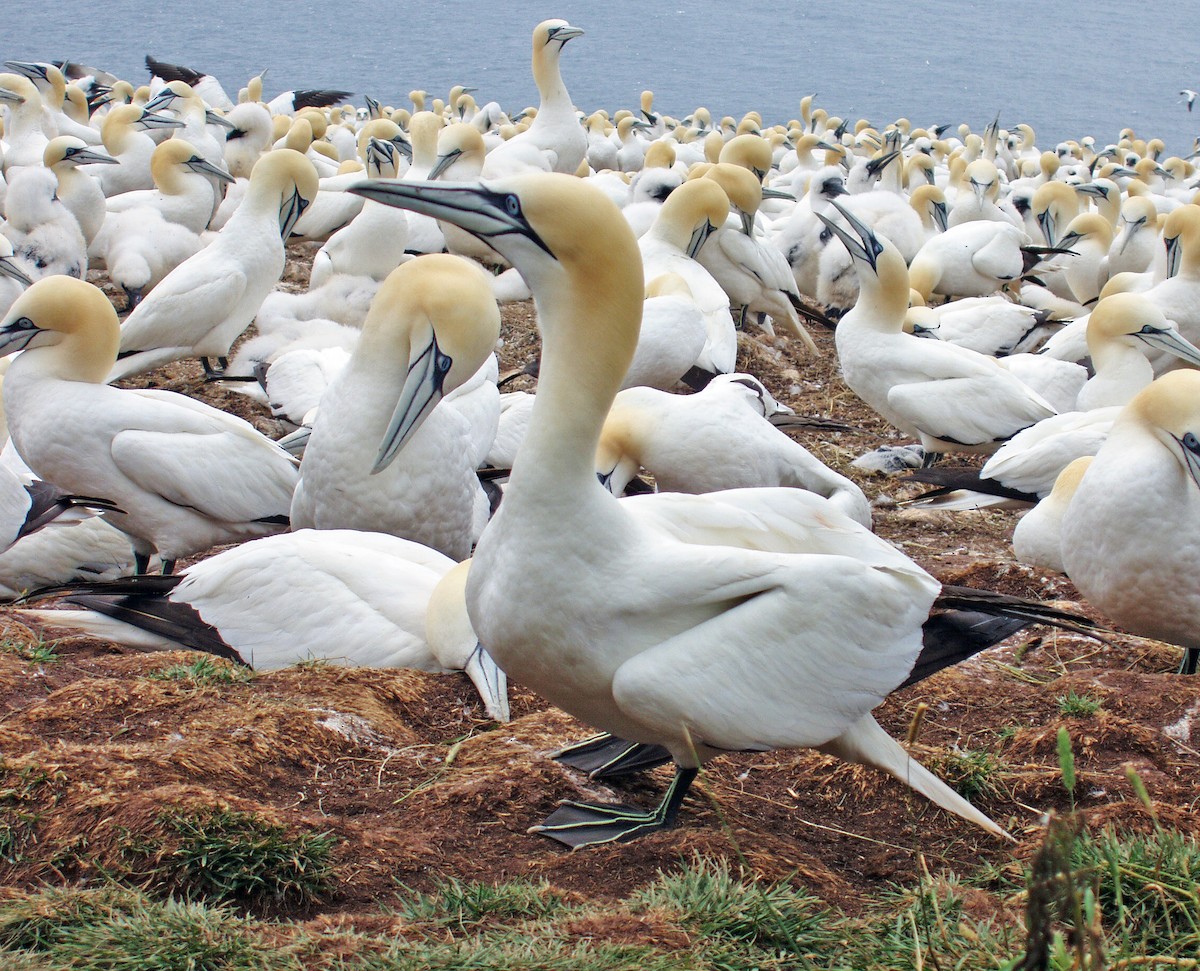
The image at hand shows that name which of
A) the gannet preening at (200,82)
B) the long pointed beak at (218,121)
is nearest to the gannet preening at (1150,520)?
the long pointed beak at (218,121)

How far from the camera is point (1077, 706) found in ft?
12.7

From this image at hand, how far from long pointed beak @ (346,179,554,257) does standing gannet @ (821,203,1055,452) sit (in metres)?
5.21

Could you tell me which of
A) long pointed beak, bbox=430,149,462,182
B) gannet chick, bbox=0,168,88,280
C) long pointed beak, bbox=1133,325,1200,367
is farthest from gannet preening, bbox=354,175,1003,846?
long pointed beak, bbox=430,149,462,182

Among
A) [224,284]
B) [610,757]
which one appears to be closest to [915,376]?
[224,284]

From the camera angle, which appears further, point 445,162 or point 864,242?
point 445,162

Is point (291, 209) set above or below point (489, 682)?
above

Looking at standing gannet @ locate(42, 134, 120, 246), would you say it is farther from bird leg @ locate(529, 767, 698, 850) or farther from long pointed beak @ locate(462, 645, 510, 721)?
bird leg @ locate(529, 767, 698, 850)

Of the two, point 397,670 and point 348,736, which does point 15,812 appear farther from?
point 397,670

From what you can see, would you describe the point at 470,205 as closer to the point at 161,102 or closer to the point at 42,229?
the point at 42,229

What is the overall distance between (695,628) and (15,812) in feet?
4.67

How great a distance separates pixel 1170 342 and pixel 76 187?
24.6 feet

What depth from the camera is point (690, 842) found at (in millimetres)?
2854

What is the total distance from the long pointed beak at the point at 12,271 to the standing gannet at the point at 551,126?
4924 millimetres

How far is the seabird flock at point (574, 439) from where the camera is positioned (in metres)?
2.72
